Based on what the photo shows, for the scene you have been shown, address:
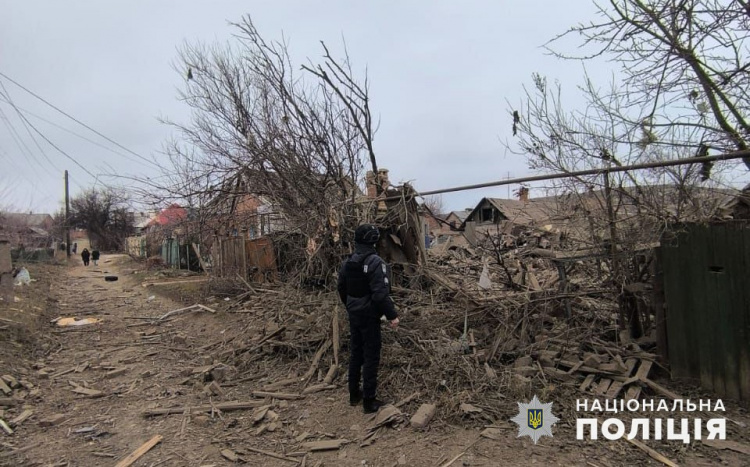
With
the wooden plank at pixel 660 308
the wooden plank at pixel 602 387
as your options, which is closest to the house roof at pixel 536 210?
the wooden plank at pixel 660 308

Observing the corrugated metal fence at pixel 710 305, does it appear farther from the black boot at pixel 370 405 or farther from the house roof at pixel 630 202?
the black boot at pixel 370 405

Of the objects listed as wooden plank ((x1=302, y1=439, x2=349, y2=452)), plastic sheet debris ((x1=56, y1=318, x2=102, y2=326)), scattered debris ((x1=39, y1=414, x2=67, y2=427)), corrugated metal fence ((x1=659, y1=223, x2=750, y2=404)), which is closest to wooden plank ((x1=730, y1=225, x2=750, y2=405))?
corrugated metal fence ((x1=659, y1=223, x2=750, y2=404))

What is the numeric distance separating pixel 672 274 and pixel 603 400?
1333 millimetres

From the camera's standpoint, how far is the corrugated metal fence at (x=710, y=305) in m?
3.57

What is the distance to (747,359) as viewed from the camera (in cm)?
354

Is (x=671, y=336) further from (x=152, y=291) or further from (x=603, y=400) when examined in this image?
(x=152, y=291)

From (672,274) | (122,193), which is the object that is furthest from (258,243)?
(672,274)

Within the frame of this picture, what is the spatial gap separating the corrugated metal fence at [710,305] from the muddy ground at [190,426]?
1.24ft

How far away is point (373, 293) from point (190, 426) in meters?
2.20

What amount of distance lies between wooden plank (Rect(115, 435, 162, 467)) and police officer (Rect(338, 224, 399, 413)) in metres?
1.80

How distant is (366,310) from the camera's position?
13.9ft

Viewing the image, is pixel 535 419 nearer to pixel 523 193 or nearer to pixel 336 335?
pixel 523 193

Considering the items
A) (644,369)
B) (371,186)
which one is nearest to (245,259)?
(371,186)

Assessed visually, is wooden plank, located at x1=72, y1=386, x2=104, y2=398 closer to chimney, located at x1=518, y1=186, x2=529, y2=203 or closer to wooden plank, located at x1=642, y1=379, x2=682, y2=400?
chimney, located at x1=518, y1=186, x2=529, y2=203
